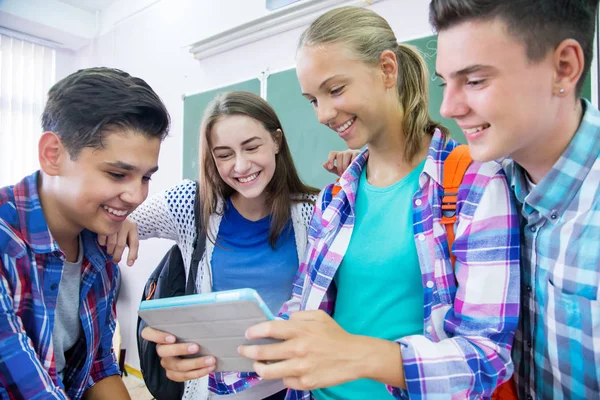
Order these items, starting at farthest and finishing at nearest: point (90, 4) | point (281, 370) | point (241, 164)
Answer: point (90, 4) → point (241, 164) → point (281, 370)

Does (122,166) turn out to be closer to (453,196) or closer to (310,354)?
(310,354)

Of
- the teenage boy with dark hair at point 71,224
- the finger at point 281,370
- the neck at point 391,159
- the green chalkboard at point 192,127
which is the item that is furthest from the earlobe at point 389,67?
the green chalkboard at point 192,127

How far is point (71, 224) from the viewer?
999mm

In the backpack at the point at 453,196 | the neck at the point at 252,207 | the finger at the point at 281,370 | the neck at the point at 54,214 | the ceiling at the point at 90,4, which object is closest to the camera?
the finger at the point at 281,370

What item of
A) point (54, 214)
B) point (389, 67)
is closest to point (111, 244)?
point (54, 214)

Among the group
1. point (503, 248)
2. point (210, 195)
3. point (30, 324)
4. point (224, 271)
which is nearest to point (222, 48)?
point (210, 195)

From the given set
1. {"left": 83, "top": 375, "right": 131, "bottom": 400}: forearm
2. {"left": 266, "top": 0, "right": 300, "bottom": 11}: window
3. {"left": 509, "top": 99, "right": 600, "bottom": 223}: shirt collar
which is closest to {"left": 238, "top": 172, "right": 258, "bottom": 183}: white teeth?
{"left": 83, "top": 375, "right": 131, "bottom": 400}: forearm

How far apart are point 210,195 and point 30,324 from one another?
25.8 inches

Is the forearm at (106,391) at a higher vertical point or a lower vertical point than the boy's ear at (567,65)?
lower

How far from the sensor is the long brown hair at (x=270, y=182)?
1.32m

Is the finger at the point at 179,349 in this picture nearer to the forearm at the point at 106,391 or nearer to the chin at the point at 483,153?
the forearm at the point at 106,391

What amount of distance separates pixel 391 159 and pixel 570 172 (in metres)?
0.41

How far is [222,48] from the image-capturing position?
8.62ft

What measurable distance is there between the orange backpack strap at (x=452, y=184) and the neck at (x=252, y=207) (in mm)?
719
